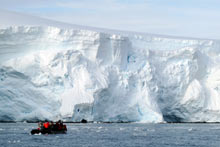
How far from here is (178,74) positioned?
5041 centimetres

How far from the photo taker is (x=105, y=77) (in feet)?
154

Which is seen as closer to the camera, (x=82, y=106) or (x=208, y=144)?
(x=208, y=144)

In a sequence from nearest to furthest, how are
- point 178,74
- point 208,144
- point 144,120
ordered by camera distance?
point 208,144 → point 144,120 → point 178,74

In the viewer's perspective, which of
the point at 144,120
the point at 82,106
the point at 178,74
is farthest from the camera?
the point at 178,74

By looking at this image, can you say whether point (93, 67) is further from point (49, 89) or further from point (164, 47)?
point (164, 47)

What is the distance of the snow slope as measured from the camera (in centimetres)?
4381

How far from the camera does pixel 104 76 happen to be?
154 feet

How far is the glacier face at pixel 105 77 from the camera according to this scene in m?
43.8

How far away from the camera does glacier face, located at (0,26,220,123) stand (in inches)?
1725

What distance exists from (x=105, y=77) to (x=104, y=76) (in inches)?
5.6

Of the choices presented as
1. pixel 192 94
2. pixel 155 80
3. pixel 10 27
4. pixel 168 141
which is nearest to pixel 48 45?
pixel 10 27

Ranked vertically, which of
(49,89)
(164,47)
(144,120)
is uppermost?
(164,47)

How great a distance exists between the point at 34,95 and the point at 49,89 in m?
1.39

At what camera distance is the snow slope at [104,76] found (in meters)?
43.8
